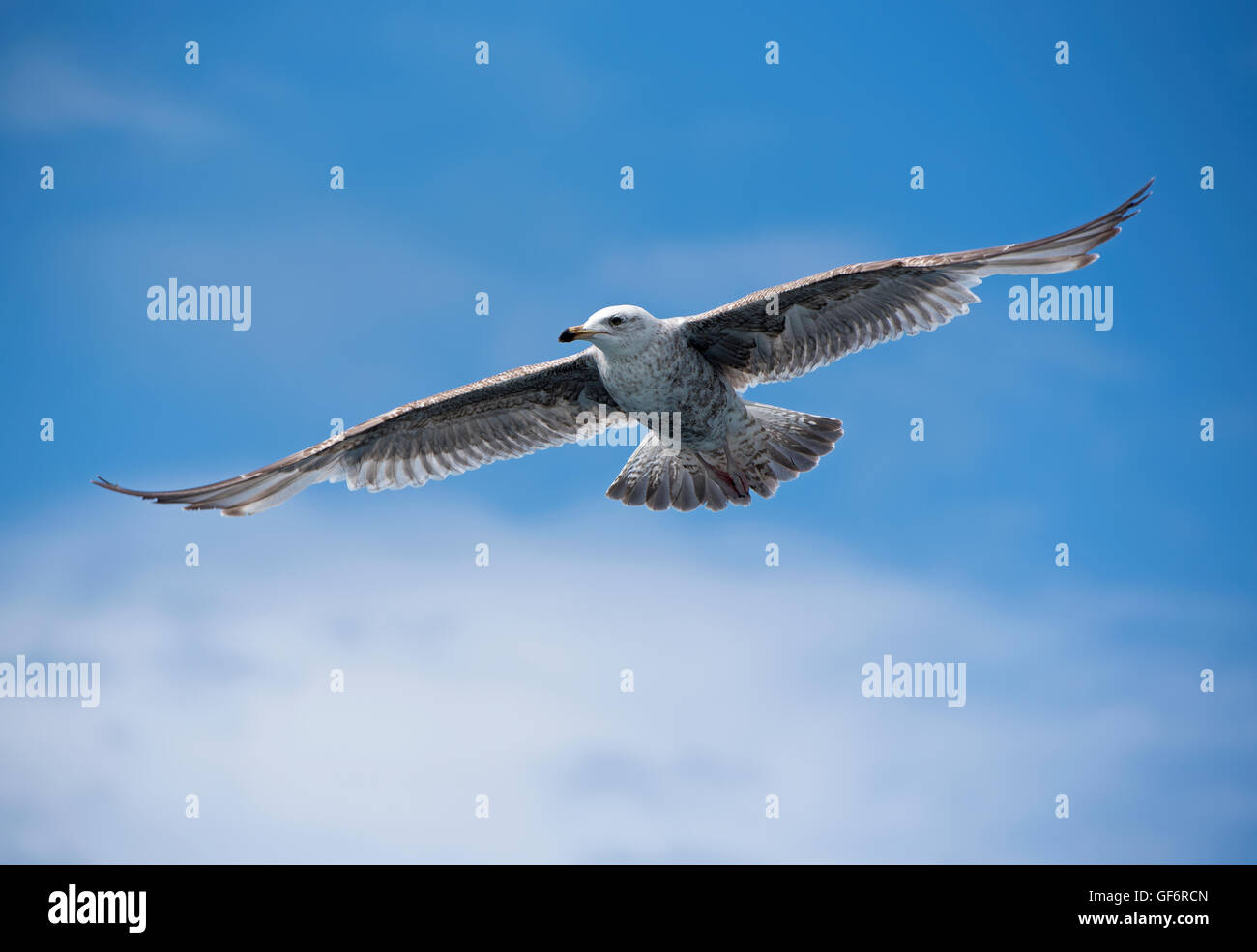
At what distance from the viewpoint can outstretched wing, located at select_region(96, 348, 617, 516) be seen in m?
12.8

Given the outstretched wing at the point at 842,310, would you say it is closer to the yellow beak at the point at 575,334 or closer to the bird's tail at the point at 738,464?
the bird's tail at the point at 738,464

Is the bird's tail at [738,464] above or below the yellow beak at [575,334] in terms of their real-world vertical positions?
below

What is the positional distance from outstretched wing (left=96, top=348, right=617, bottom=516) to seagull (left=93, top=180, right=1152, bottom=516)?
14mm

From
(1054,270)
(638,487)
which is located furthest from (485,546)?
Answer: (1054,270)

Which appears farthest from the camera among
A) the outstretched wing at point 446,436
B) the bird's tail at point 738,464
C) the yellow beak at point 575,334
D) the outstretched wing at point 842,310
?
the outstretched wing at point 446,436

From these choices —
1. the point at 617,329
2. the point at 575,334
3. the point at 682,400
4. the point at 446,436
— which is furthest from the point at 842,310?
the point at 446,436

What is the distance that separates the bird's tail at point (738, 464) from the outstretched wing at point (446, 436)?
2.83 feet

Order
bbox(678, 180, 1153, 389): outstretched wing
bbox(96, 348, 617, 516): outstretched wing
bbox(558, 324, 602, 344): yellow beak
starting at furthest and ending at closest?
bbox(96, 348, 617, 516): outstretched wing < bbox(558, 324, 602, 344): yellow beak < bbox(678, 180, 1153, 389): outstretched wing

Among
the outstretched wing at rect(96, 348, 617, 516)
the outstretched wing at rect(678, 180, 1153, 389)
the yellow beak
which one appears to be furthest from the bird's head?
the outstretched wing at rect(96, 348, 617, 516)

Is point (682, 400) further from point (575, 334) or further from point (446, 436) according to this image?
point (446, 436)

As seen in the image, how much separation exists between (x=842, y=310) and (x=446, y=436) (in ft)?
14.5

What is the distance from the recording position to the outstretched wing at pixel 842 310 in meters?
11.0

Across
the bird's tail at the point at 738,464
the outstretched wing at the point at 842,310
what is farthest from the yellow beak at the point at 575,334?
the bird's tail at the point at 738,464

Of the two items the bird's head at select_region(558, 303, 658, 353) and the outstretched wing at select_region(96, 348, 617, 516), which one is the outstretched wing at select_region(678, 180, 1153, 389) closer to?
the bird's head at select_region(558, 303, 658, 353)
